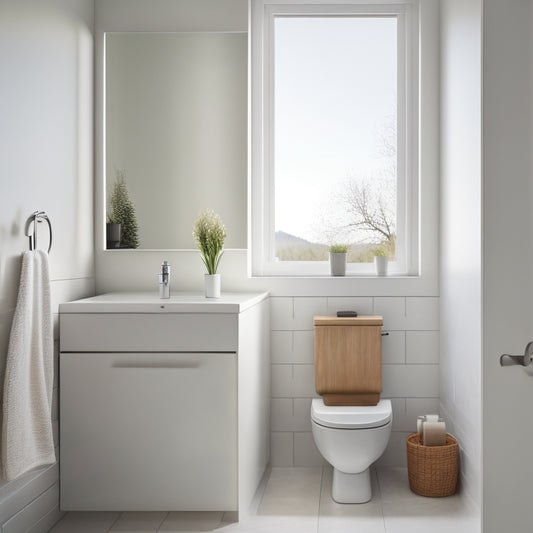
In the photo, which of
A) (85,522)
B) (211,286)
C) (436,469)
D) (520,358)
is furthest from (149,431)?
(520,358)

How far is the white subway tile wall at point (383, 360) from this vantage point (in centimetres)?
321

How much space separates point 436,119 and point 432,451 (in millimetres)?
1671

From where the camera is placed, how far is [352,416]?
271 centimetres

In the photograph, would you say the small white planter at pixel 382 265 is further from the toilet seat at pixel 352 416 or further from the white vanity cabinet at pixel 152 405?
the white vanity cabinet at pixel 152 405

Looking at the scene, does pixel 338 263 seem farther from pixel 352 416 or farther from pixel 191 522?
pixel 191 522

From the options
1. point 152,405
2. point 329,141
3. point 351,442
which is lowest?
point 351,442

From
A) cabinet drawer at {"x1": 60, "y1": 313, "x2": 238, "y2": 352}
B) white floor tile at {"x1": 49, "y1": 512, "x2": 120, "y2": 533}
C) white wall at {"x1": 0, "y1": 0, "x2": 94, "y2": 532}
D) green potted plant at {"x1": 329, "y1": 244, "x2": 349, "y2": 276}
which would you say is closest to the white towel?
white wall at {"x1": 0, "y1": 0, "x2": 94, "y2": 532}

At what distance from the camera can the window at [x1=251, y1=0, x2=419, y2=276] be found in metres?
3.32

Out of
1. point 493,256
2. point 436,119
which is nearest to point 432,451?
point 493,256

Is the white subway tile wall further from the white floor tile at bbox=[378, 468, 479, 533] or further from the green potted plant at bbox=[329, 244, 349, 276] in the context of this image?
the white floor tile at bbox=[378, 468, 479, 533]

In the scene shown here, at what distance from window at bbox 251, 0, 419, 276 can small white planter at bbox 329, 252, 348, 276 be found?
105mm

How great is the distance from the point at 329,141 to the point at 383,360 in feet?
4.02

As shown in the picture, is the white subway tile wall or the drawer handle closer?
the drawer handle

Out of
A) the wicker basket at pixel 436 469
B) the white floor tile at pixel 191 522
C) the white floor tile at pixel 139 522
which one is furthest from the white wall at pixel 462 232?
the white floor tile at pixel 139 522
